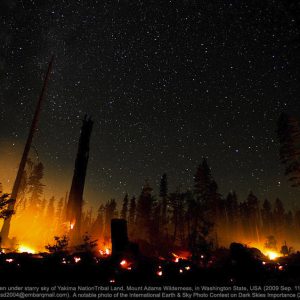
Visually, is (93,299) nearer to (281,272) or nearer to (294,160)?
(281,272)

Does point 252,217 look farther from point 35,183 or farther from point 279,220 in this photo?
point 35,183

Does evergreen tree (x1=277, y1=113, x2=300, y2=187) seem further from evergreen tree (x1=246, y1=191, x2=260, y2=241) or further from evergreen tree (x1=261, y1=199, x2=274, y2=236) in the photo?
evergreen tree (x1=261, y1=199, x2=274, y2=236)

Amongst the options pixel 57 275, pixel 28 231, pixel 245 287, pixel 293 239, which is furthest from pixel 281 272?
pixel 293 239

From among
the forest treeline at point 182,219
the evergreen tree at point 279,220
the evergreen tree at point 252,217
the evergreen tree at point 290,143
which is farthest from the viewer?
the evergreen tree at point 279,220

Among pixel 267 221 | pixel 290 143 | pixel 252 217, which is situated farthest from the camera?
pixel 267 221

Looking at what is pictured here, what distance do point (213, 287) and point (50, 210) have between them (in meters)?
102

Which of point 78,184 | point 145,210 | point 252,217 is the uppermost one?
point 252,217

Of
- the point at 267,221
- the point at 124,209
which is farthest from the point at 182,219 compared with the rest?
the point at 267,221

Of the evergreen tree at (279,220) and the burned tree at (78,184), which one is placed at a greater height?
the evergreen tree at (279,220)

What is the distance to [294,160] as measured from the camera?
23.9m

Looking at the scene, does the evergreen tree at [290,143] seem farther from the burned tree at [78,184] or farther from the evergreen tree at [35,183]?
the evergreen tree at [35,183]

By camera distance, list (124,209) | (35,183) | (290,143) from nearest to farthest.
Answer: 1. (290,143)
2. (35,183)
3. (124,209)

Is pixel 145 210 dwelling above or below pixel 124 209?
below

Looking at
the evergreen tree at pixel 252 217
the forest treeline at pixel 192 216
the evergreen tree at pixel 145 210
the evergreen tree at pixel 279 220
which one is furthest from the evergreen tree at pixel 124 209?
the evergreen tree at pixel 279 220
